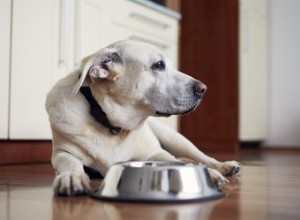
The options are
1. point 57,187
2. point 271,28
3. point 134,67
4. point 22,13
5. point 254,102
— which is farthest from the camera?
A: point 271,28

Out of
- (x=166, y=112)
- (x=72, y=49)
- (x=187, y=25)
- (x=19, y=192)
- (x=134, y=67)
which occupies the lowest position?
(x=19, y=192)

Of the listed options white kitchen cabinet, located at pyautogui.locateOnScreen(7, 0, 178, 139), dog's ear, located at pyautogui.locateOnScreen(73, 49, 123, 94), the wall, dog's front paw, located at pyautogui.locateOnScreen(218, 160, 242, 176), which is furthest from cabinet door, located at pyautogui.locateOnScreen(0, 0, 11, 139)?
the wall

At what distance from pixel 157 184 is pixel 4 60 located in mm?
1376

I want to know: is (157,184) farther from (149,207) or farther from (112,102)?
(112,102)

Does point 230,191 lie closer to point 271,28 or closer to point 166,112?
point 166,112

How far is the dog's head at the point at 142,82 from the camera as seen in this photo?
1.49 m

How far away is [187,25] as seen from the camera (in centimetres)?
427

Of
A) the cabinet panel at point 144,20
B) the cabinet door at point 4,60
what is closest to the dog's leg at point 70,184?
the cabinet door at point 4,60

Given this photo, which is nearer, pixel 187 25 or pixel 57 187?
pixel 57 187

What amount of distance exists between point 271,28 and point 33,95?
10.3 feet

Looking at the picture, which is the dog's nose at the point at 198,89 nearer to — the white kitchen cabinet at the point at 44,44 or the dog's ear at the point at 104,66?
the dog's ear at the point at 104,66

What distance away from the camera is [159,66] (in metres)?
1.54

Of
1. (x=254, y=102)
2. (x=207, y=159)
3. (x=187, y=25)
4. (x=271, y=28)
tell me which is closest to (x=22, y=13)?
(x=207, y=159)

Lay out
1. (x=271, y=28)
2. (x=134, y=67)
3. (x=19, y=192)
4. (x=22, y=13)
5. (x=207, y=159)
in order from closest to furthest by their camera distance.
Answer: (x=19, y=192) < (x=134, y=67) < (x=207, y=159) < (x=22, y=13) < (x=271, y=28)
